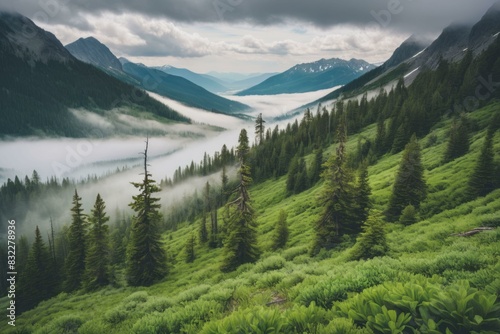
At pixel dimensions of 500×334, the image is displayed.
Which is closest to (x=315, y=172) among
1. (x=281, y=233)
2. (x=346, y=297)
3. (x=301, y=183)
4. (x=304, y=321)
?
(x=301, y=183)

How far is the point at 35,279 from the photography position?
5197 cm

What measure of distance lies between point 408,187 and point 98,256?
4184cm

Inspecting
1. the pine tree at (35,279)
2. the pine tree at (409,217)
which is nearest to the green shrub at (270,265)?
the pine tree at (409,217)

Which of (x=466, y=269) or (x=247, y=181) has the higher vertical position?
(x=466, y=269)

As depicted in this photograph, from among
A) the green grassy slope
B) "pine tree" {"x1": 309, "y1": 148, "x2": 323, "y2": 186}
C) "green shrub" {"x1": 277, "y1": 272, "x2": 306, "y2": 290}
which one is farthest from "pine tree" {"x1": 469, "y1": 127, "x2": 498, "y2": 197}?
"pine tree" {"x1": 309, "y1": 148, "x2": 323, "y2": 186}

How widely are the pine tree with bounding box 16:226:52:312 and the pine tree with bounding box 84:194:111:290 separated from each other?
15776 mm

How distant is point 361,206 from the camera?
101 feet

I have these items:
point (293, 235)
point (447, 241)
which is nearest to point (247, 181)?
point (293, 235)

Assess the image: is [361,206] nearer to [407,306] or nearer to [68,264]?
[407,306]

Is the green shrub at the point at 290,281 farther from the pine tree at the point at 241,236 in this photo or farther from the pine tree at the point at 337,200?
the pine tree at the point at 241,236

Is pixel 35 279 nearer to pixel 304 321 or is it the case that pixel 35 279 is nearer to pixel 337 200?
pixel 337 200

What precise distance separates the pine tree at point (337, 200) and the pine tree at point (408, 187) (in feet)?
19.7

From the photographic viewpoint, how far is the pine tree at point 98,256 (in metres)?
42.0

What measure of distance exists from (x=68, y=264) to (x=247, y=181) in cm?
3792
